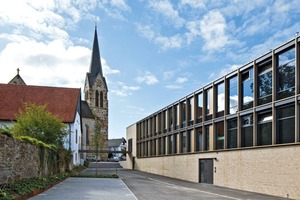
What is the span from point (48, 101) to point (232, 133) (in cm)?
2607

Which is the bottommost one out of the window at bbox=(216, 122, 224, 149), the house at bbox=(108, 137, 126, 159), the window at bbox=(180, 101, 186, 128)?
the house at bbox=(108, 137, 126, 159)

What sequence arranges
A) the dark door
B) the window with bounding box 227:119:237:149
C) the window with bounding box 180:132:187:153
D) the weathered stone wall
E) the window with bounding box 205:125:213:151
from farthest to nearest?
the window with bounding box 180:132:187:153, the window with bounding box 205:125:213:151, the dark door, the window with bounding box 227:119:237:149, the weathered stone wall

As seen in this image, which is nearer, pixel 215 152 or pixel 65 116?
pixel 215 152

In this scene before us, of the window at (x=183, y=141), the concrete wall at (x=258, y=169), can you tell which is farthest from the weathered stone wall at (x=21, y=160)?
the window at (x=183, y=141)

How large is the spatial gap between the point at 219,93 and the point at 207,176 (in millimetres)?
6686

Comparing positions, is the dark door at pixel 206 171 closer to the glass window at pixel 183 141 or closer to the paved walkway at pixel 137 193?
the glass window at pixel 183 141

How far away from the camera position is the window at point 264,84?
70.8ft

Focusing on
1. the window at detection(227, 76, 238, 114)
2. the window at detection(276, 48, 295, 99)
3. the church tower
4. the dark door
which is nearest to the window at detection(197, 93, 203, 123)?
the dark door

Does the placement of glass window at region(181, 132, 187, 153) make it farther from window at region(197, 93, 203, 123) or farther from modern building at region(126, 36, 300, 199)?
window at region(197, 93, 203, 123)

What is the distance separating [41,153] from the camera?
20641 millimetres

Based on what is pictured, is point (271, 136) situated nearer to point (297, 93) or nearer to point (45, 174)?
point (297, 93)

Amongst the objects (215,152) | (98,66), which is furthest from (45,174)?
(98,66)

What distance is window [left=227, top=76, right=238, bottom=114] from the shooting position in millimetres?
25484

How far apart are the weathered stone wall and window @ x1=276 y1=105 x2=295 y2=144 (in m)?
13.1
